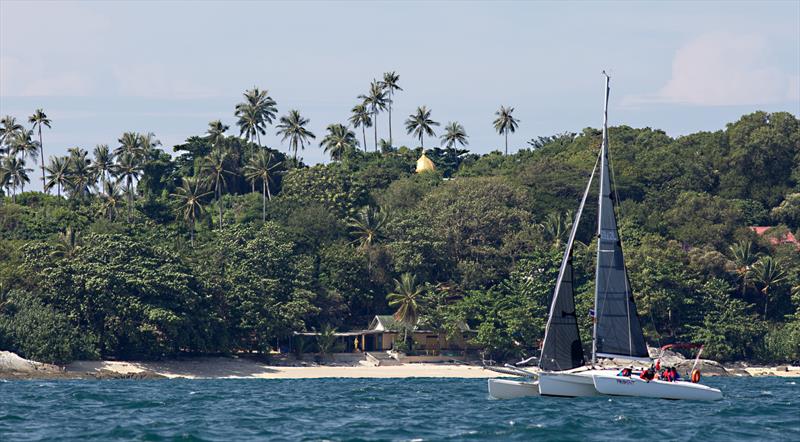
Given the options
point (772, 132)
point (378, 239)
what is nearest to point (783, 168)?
point (772, 132)

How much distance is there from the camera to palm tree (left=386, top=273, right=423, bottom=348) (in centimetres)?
10562

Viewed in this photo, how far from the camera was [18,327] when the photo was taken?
3433 inches

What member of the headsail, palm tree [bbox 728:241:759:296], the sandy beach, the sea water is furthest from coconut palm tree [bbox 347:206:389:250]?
the headsail

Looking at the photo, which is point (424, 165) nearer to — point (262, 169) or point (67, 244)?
point (262, 169)

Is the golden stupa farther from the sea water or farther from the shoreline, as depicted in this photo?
the sea water

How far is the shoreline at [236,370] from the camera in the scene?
85.8 meters

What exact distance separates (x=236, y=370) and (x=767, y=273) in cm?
4613

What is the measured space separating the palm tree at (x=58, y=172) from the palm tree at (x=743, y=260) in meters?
68.1

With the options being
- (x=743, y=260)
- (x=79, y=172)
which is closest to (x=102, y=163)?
(x=79, y=172)

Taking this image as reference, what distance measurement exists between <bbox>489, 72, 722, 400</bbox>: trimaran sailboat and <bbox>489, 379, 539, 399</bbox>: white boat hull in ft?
0.14

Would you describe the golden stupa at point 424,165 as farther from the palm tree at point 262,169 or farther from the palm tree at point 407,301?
the palm tree at point 407,301

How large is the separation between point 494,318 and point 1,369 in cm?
3802

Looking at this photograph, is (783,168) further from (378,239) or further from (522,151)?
(378,239)

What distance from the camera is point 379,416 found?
48562 millimetres
